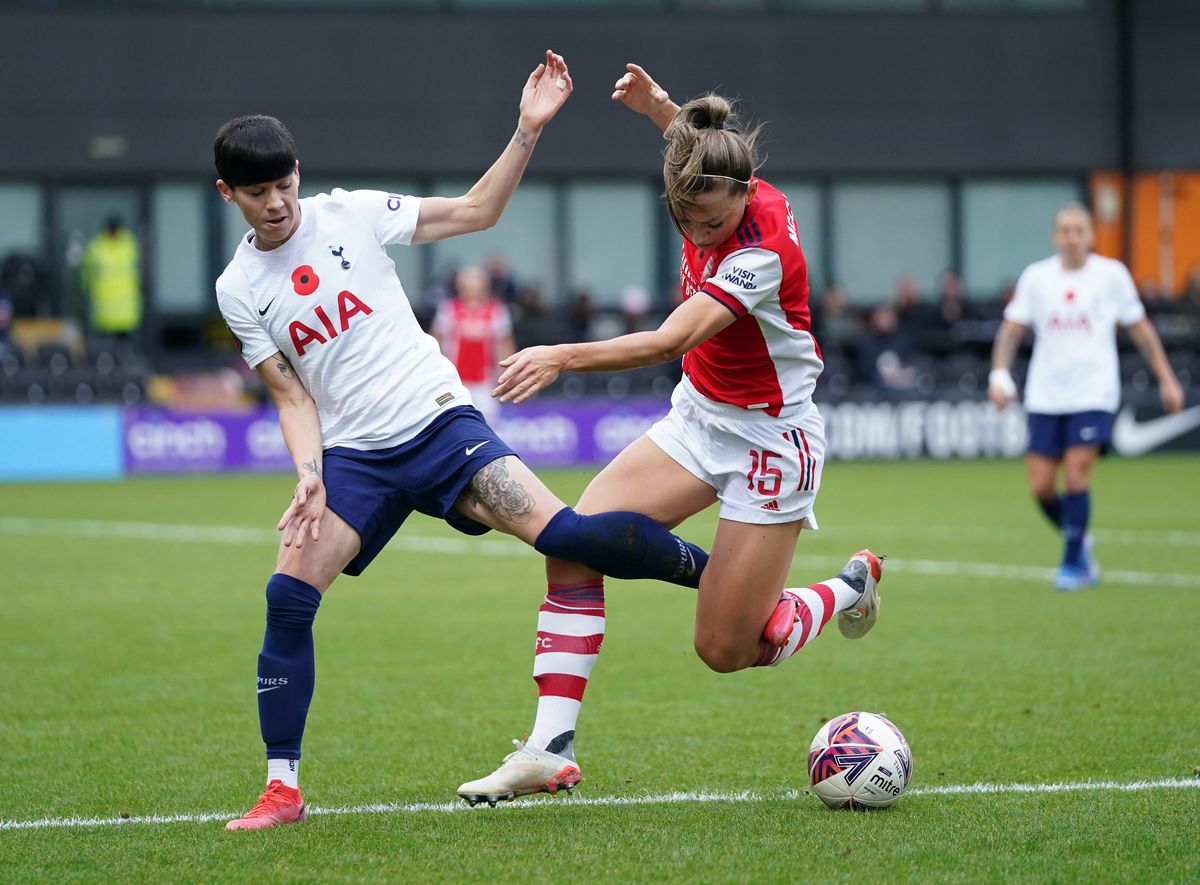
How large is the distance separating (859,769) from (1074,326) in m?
6.09

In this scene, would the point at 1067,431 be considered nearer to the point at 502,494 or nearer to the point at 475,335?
the point at 502,494

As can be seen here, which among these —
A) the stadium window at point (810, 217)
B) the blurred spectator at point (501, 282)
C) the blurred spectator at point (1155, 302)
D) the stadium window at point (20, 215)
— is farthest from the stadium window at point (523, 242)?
the blurred spectator at point (1155, 302)

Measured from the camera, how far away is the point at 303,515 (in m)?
5.08

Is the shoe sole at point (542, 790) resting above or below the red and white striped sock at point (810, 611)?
below

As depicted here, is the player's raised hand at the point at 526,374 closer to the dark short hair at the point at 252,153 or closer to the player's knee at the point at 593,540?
the player's knee at the point at 593,540

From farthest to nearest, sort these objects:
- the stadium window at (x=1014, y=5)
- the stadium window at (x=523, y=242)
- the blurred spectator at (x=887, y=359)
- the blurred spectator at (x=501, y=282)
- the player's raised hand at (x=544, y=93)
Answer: the stadium window at (x=1014, y=5) < the stadium window at (x=523, y=242) < the blurred spectator at (x=501, y=282) < the blurred spectator at (x=887, y=359) < the player's raised hand at (x=544, y=93)

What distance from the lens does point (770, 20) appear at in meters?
26.5

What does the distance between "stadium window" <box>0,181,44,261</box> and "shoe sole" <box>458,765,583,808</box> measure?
69.6 ft

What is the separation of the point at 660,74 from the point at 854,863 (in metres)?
22.5

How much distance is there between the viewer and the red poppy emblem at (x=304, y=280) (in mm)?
5238

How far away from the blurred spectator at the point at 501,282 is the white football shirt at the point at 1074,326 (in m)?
13.1

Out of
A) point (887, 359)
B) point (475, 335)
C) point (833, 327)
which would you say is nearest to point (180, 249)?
point (475, 335)

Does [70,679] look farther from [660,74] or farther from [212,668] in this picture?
[660,74]

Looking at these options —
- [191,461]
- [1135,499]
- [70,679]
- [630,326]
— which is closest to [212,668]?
[70,679]
